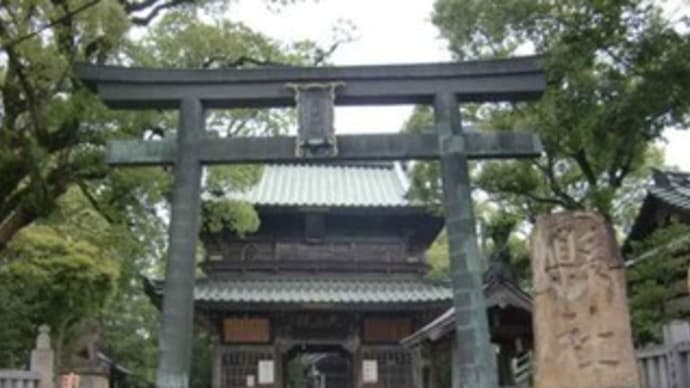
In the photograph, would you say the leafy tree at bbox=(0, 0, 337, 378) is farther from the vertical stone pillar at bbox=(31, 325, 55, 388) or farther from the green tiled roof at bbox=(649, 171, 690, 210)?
the green tiled roof at bbox=(649, 171, 690, 210)

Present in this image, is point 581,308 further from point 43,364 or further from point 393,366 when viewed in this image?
point 393,366

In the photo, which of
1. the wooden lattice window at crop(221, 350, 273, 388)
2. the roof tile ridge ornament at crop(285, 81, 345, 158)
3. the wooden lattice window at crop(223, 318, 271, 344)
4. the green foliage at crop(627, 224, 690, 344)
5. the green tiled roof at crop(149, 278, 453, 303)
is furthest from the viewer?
the wooden lattice window at crop(223, 318, 271, 344)

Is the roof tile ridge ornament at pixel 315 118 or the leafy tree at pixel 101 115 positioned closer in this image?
the roof tile ridge ornament at pixel 315 118

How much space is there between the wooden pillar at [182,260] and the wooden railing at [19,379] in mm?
1894

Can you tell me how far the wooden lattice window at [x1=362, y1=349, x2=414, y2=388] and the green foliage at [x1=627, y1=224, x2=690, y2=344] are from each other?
8.45m

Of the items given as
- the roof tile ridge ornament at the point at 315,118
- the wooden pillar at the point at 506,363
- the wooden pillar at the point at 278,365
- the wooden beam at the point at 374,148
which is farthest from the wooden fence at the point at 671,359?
the wooden pillar at the point at 278,365

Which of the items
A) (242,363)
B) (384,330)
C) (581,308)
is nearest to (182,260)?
(581,308)

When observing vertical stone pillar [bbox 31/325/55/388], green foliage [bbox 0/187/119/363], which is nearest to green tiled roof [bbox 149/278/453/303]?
green foliage [bbox 0/187/119/363]

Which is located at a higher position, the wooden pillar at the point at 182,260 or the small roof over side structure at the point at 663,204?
the small roof over side structure at the point at 663,204

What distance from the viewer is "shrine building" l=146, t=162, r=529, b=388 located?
21.5 m

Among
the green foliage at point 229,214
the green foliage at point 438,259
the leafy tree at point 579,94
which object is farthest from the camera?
the green foliage at point 438,259

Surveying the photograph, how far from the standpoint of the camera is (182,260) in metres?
11.4

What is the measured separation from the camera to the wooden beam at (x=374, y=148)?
11930mm

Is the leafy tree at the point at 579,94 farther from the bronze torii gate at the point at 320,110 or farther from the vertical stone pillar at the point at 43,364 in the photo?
the vertical stone pillar at the point at 43,364
